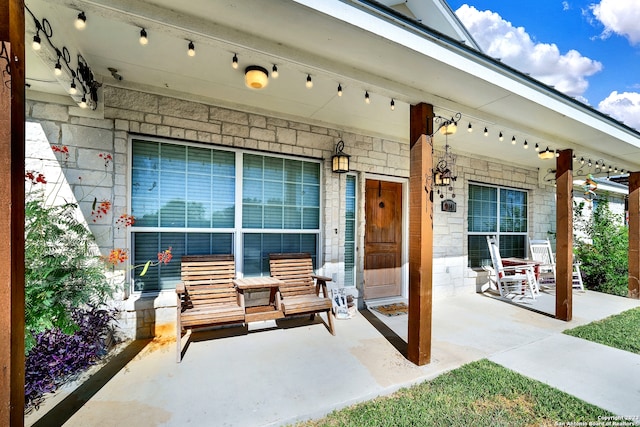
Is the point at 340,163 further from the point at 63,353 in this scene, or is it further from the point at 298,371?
the point at 63,353

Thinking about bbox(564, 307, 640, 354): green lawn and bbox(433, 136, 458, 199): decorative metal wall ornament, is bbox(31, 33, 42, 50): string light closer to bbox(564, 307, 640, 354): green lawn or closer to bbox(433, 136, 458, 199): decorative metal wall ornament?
bbox(433, 136, 458, 199): decorative metal wall ornament

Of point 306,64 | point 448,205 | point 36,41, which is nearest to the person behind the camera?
point 36,41

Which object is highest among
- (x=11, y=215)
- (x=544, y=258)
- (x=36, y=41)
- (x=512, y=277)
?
(x=36, y=41)

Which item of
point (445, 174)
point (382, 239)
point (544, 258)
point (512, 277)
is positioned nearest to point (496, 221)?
point (544, 258)

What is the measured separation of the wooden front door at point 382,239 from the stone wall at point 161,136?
279mm

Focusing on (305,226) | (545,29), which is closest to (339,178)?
(305,226)

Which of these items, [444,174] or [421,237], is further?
[444,174]

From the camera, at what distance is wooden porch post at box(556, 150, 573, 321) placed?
158 inches

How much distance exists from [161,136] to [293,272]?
222 centimetres

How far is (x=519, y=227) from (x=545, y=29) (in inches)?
266

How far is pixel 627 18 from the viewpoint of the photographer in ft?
38.5

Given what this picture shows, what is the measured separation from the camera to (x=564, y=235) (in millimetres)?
4109

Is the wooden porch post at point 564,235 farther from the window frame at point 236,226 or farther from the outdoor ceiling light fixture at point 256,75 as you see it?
the outdoor ceiling light fixture at point 256,75

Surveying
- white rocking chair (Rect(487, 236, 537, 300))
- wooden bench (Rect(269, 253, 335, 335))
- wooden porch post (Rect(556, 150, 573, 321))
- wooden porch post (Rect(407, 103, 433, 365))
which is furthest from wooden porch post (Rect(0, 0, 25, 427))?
white rocking chair (Rect(487, 236, 537, 300))
